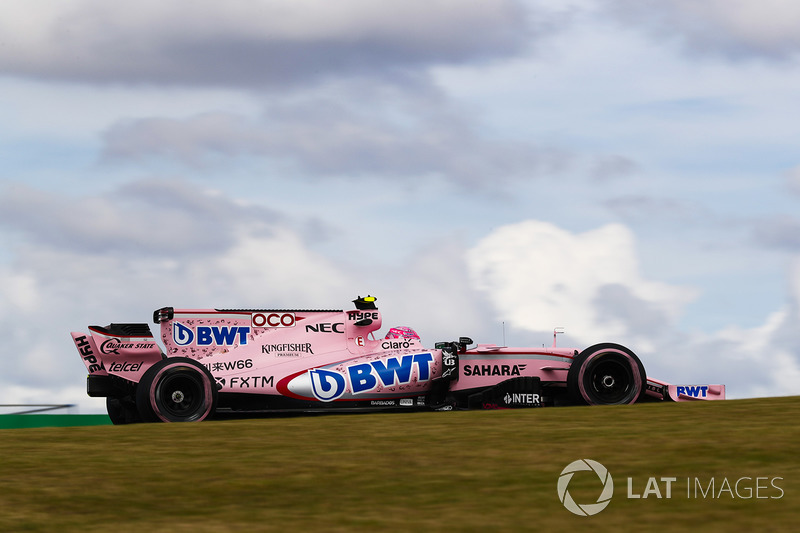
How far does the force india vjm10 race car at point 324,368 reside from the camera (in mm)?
14922

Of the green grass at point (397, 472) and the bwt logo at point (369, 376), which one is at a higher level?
the bwt logo at point (369, 376)

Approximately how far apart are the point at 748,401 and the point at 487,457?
667cm

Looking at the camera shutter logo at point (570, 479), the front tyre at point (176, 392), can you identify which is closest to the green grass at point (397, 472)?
the camera shutter logo at point (570, 479)

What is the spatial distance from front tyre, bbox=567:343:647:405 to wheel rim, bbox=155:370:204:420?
5.48 metres

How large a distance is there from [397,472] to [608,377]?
22.9 ft

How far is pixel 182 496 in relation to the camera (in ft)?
26.9

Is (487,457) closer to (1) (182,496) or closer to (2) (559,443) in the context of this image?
(2) (559,443)

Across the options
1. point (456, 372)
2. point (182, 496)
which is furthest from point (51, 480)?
point (456, 372)

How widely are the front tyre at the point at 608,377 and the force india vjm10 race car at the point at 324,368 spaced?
0.02m

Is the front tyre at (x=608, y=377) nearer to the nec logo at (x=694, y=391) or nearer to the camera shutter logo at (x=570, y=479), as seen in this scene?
the nec logo at (x=694, y=391)

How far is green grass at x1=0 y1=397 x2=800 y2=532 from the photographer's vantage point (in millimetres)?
7133

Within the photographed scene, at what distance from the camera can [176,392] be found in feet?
46.7

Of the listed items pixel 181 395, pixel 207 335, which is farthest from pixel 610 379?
pixel 181 395

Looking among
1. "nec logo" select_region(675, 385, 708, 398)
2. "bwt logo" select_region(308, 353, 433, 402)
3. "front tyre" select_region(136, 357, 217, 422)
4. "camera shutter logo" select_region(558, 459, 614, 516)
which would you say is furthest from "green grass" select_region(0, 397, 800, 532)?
"nec logo" select_region(675, 385, 708, 398)
